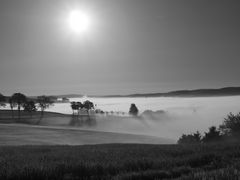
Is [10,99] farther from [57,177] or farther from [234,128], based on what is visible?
[57,177]

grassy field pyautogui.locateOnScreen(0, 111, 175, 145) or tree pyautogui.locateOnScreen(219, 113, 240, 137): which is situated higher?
tree pyautogui.locateOnScreen(219, 113, 240, 137)

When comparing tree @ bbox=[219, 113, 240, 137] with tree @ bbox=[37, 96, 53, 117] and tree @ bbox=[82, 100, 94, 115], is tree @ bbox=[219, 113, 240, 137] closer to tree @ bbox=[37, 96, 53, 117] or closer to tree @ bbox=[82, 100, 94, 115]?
tree @ bbox=[37, 96, 53, 117]

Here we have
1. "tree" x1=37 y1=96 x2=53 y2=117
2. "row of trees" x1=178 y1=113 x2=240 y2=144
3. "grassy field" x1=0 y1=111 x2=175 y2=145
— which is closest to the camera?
"row of trees" x1=178 y1=113 x2=240 y2=144

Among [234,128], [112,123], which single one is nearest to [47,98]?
[112,123]

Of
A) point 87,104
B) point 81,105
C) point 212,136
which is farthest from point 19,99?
point 212,136

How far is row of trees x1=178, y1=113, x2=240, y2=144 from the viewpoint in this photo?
40281 millimetres

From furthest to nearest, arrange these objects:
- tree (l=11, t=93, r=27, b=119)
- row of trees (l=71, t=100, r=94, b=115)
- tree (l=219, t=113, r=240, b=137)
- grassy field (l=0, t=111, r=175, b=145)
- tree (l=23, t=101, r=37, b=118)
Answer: row of trees (l=71, t=100, r=94, b=115) < tree (l=23, t=101, r=37, b=118) < tree (l=11, t=93, r=27, b=119) < grassy field (l=0, t=111, r=175, b=145) < tree (l=219, t=113, r=240, b=137)

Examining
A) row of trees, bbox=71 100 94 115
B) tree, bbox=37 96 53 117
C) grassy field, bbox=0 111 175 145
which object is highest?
tree, bbox=37 96 53 117

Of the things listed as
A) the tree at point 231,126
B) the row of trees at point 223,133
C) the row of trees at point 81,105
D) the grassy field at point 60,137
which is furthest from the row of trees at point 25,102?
the tree at point 231,126

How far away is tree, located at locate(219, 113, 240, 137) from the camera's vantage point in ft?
146

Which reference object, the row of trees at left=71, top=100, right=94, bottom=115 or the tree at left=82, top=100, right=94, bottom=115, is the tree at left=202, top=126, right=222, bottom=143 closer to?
the row of trees at left=71, top=100, right=94, bottom=115

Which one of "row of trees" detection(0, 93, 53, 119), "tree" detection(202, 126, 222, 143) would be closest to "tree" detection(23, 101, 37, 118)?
Answer: "row of trees" detection(0, 93, 53, 119)

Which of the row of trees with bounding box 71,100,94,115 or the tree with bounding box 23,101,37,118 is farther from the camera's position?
the row of trees with bounding box 71,100,94,115

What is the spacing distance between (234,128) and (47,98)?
93908 mm
